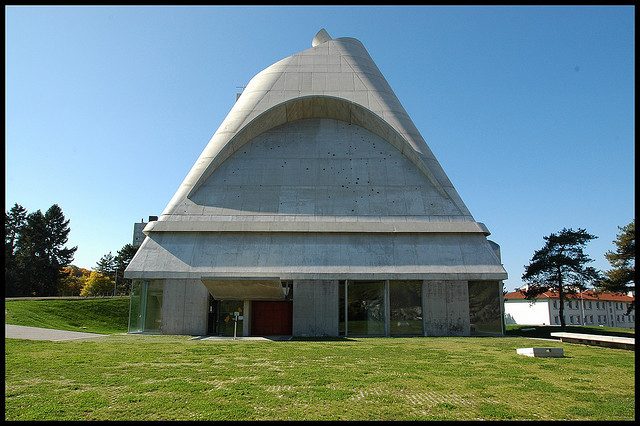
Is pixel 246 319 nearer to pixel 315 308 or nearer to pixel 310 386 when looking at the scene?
pixel 315 308

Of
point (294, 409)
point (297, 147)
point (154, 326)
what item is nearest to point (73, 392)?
point (294, 409)

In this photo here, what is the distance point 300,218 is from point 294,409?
21.4m

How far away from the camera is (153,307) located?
2639 centimetres

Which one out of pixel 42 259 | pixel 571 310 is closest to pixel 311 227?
pixel 42 259

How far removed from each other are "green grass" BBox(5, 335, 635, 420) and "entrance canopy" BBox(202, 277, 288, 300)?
317 inches

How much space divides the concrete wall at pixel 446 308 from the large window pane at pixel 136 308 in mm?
16518

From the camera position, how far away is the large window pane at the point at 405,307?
25.8m

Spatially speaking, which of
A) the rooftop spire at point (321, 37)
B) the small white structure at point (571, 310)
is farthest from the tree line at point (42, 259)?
the small white structure at point (571, 310)

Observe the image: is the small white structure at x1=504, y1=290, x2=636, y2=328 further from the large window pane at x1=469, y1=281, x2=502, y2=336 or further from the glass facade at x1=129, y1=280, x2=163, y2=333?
the glass facade at x1=129, y1=280, x2=163, y2=333

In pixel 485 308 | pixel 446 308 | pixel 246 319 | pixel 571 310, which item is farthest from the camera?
pixel 571 310

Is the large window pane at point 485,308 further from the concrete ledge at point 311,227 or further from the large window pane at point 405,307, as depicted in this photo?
the concrete ledge at point 311,227

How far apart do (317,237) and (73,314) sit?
18455 mm

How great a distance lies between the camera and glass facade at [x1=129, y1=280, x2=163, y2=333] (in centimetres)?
2619

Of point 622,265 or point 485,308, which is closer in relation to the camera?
point 485,308
